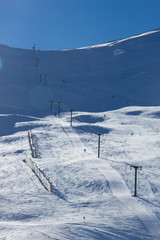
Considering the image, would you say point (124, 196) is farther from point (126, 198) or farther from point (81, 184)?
point (81, 184)

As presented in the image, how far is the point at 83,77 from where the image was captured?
231ft

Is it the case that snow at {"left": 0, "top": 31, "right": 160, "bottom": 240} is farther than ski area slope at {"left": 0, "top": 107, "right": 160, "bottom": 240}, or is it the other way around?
snow at {"left": 0, "top": 31, "right": 160, "bottom": 240}

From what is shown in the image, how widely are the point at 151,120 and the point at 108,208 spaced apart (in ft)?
90.3

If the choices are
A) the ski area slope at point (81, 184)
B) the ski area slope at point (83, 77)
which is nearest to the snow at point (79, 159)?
the ski area slope at point (81, 184)

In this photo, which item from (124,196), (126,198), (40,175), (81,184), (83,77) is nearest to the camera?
(126,198)

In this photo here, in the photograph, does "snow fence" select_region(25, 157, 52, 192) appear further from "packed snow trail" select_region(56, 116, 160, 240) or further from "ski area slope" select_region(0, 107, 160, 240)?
"packed snow trail" select_region(56, 116, 160, 240)

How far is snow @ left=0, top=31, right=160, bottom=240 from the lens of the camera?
47.3 feet

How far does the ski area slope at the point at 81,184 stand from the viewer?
13.8m

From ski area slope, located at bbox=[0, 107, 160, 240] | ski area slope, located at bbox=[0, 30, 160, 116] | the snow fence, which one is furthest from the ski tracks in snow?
ski area slope, located at bbox=[0, 30, 160, 116]

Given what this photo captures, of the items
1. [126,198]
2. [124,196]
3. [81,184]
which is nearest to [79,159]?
[81,184]

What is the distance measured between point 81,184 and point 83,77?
173ft

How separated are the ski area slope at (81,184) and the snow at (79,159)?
0.17 feet

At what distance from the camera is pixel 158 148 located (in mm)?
29438

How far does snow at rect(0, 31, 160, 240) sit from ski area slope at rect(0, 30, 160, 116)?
0.25 meters
